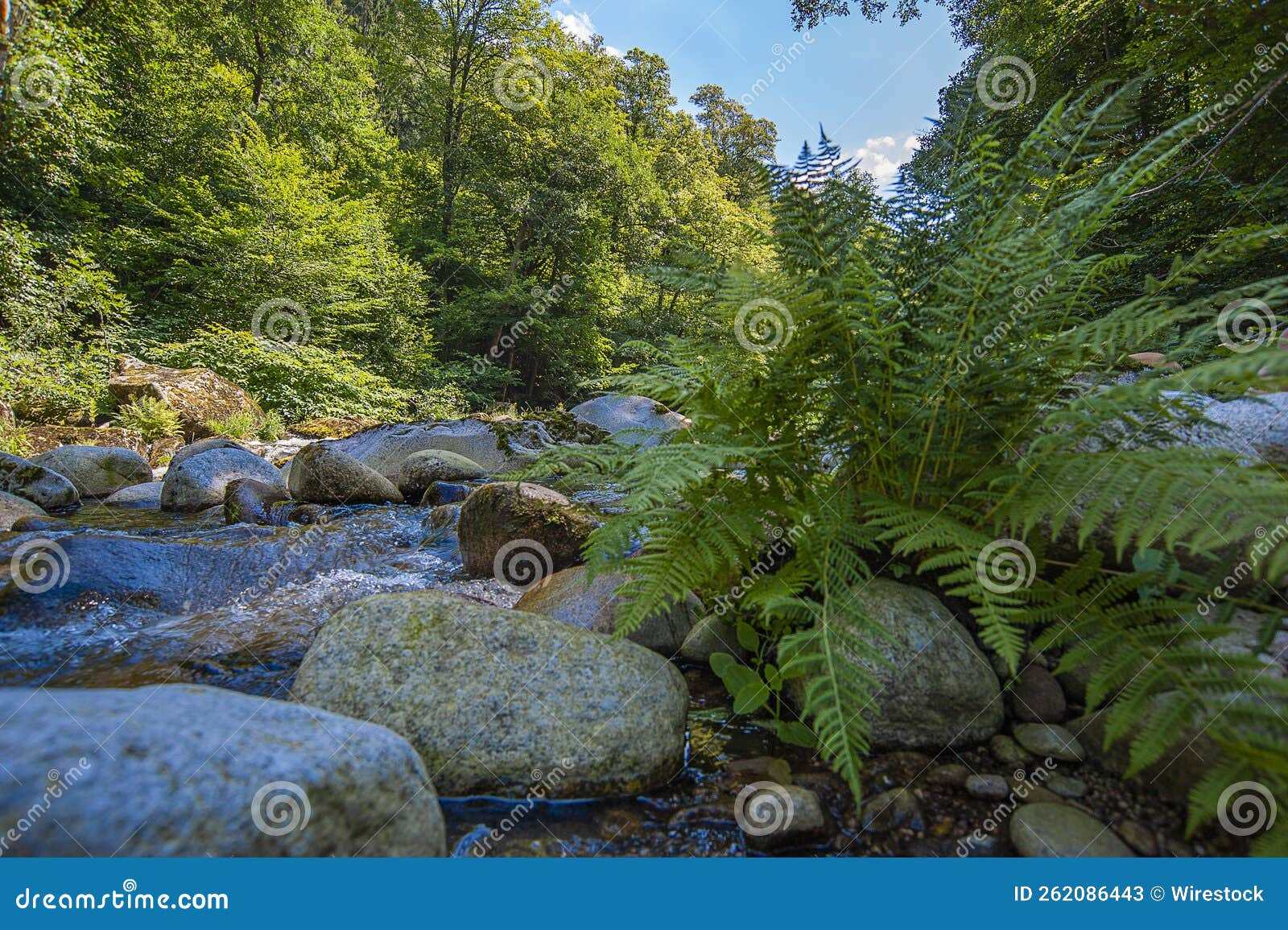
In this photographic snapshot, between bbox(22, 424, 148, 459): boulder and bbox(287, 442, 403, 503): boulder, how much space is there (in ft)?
13.6

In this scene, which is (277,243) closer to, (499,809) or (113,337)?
(113,337)

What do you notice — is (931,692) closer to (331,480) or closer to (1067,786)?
(1067,786)

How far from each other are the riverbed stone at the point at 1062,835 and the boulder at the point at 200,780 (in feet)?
4.92

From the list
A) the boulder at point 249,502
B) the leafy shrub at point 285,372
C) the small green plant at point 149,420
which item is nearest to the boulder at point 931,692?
the boulder at point 249,502

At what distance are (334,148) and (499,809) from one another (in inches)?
924

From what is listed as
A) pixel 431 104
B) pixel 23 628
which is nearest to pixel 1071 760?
pixel 23 628

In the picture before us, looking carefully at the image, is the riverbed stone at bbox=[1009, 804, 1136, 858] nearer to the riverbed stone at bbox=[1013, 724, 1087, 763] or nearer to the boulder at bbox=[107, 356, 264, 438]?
the riverbed stone at bbox=[1013, 724, 1087, 763]

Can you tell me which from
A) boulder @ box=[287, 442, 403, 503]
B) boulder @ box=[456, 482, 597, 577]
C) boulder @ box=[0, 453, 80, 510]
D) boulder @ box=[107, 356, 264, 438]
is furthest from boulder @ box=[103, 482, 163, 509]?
boulder @ box=[456, 482, 597, 577]

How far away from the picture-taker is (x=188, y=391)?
1034 centimetres

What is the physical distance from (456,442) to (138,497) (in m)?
4.06

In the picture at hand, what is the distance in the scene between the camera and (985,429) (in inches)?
71.8

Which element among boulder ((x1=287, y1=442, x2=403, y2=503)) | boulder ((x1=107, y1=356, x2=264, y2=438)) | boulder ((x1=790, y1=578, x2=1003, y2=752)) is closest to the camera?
boulder ((x1=790, y1=578, x2=1003, y2=752))

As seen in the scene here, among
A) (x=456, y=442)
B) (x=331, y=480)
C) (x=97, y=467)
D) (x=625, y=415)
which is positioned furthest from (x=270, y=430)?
(x=625, y=415)

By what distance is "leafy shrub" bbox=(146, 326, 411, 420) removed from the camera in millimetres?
11789
